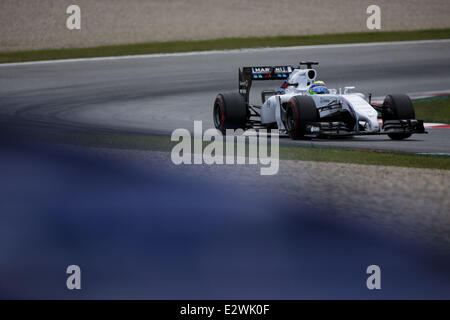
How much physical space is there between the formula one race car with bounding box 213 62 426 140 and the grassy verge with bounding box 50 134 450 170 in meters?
0.85

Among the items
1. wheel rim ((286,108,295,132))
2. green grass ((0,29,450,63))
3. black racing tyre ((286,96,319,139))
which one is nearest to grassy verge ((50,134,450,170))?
black racing tyre ((286,96,319,139))

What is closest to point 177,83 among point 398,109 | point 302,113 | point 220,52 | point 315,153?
point 220,52

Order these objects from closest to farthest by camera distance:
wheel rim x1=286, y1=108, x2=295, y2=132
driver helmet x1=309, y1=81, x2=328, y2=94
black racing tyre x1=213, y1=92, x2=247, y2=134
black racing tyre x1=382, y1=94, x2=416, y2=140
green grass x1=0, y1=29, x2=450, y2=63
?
1. black racing tyre x1=382, y1=94, x2=416, y2=140
2. wheel rim x1=286, y1=108, x2=295, y2=132
3. driver helmet x1=309, y1=81, x2=328, y2=94
4. black racing tyre x1=213, y1=92, x2=247, y2=134
5. green grass x1=0, y1=29, x2=450, y2=63

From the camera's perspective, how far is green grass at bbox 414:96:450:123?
15.6 meters

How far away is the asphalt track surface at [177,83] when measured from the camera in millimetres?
14240

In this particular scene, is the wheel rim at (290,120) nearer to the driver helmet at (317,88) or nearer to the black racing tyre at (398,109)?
Result: the driver helmet at (317,88)

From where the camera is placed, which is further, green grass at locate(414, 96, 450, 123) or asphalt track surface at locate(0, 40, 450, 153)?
green grass at locate(414, 96, 450, 123)

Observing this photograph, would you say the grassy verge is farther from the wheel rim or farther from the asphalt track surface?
Result: the wheel rim

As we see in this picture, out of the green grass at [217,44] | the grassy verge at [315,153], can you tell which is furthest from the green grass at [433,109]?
the green grass at [217,44]

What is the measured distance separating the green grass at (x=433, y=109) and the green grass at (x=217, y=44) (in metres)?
12.5

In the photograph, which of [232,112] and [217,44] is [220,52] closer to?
[217,44]

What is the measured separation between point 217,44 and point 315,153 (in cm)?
2038

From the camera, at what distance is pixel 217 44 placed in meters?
30.2
